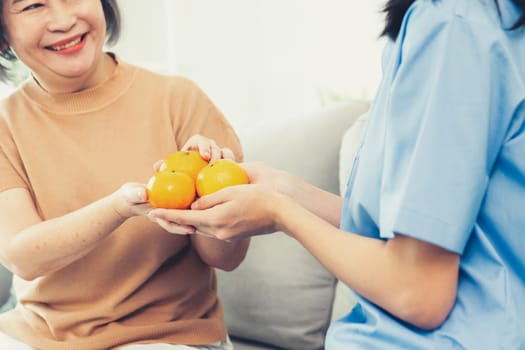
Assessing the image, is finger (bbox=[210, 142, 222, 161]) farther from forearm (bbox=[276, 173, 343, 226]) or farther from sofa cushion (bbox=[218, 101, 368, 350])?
sofa cushion (bbox=[218, 101, 368, 350])

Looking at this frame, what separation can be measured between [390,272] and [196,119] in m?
0.69

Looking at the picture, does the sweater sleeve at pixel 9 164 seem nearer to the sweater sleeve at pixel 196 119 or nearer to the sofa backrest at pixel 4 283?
the sweater sleeve at pixel 196 119

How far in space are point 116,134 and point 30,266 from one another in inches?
12.8

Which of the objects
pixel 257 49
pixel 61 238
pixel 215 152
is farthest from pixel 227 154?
pixel 257 49

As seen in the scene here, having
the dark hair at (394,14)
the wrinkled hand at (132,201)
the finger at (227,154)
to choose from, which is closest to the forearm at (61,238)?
the wrinkled hand at (132,201)

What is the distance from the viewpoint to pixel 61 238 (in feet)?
4.16

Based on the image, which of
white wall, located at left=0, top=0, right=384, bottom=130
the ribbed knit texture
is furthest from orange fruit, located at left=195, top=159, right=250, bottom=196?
white wall, located at left=0, top=0, right=384, bottom=130

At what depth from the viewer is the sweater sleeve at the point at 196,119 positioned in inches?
56.9

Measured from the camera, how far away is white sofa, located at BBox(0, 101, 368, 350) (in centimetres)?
172

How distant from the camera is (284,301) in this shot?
1728mm

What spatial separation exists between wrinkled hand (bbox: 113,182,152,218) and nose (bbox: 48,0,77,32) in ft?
1.25

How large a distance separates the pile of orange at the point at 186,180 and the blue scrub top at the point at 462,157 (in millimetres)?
294

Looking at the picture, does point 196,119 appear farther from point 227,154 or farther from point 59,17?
point 59,17

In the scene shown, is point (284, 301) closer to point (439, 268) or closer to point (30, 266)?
point (30, 266)
